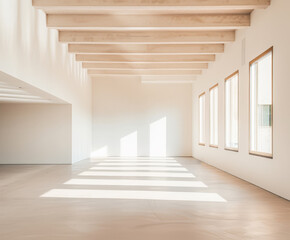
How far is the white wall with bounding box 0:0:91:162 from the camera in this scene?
18.8 ft

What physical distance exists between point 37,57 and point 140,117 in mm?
8672

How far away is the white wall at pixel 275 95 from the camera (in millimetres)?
5574

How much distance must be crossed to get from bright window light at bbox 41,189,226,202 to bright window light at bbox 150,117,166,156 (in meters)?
9.35

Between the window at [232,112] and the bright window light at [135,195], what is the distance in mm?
3129

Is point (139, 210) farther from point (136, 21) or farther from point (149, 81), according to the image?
point (149, 81)

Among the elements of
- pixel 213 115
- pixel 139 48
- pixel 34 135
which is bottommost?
pixel 34 135

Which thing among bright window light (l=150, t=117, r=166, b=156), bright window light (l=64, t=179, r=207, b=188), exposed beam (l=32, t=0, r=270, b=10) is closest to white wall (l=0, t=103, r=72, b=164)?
bright window light (l=64, t=179, r=207, b=188)

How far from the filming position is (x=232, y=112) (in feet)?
30.3

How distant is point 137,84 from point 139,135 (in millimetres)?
2544

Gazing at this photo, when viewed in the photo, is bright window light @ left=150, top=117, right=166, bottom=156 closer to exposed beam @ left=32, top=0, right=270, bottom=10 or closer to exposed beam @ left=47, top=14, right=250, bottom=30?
exposed beam @ left=47, top=14, right=250, bottom=30

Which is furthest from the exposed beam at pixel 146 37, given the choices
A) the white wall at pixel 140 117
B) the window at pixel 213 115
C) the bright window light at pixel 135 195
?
the white wall at pixel 140 117

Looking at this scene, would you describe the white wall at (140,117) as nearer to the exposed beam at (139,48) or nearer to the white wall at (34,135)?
the white wall at (34,135)

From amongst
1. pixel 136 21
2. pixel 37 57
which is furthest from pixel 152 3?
pixel 37 57

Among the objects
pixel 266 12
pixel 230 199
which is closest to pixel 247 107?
pixel 266 12
